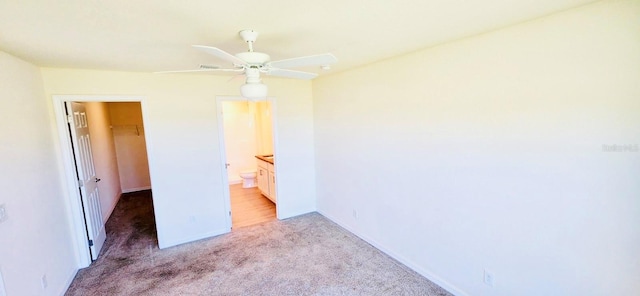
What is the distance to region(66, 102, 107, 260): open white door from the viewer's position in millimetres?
3098

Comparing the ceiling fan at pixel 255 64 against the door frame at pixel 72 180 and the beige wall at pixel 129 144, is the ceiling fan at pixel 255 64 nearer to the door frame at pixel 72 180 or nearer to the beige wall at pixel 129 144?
the door frame at pixel 72 180

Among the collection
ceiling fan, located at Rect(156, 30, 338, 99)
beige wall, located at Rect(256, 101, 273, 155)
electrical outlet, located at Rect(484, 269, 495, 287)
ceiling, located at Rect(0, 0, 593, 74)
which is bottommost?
electrical outlet, located at Rect(484, 269, 495, 287)

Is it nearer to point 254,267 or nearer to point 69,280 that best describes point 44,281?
point 69,280

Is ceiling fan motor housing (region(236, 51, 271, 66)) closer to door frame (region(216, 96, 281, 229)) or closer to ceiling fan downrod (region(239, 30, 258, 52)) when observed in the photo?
ceiling fan downrod (region(239, 30, 258, 52))

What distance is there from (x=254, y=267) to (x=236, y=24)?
254 centimetres

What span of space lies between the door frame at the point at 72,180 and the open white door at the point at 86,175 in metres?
0.06

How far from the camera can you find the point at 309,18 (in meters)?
1.65

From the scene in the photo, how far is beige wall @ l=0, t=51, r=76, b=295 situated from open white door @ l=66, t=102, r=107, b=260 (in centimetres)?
20

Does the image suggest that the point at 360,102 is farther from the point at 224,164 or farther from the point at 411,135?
the point at 224,164

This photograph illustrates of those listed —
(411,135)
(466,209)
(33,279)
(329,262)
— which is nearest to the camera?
(33,279)

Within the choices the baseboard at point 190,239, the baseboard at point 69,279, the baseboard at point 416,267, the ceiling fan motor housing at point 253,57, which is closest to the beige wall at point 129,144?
the baseboard at point 190,239

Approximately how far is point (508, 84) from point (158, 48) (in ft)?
8.92

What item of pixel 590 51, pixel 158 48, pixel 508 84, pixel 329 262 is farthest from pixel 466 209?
pixel 158 48

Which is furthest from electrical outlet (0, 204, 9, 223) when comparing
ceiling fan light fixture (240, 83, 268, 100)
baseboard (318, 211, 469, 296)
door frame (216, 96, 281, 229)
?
baseboard (318, 211, 469, 296)
